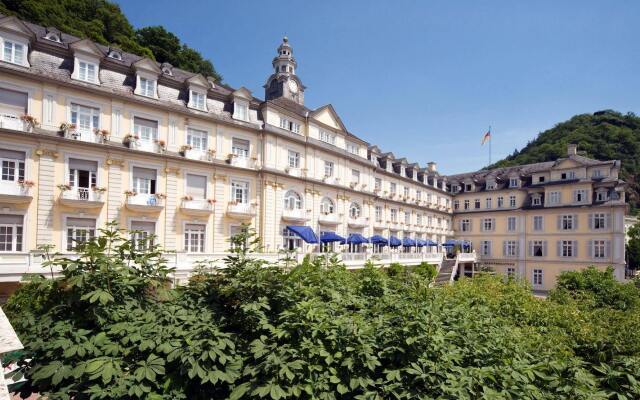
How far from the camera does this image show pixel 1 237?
16547 millimetres

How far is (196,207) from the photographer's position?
872 inches

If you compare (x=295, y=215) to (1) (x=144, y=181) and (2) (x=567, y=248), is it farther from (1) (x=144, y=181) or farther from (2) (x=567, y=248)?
(2) (x=567, y=248)

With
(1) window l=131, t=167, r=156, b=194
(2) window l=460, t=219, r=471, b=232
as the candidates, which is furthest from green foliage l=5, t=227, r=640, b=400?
(2) window l=460, t=219, r=471, b=232

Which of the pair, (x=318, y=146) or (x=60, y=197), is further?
(x=318, y=146)

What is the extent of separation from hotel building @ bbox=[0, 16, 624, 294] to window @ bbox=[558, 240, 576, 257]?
6.02 m

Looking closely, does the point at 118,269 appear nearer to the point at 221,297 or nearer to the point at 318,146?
the point at 221,297

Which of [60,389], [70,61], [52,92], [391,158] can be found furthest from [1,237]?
[391,158]

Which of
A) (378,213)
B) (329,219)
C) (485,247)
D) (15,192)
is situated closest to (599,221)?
(485,247)

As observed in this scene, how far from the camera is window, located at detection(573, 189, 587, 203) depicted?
37969 mm

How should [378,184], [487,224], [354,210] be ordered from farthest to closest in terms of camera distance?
[487,224] → [378,184] → [354,210]

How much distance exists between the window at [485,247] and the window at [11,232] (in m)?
46.8

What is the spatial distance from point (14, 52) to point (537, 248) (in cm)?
4924

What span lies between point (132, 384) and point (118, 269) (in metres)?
1.66

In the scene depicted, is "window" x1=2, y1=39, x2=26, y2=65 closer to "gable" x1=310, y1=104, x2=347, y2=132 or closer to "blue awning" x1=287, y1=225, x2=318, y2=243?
"blue awning" x1=287, y1=225, x2=318, y2=243
